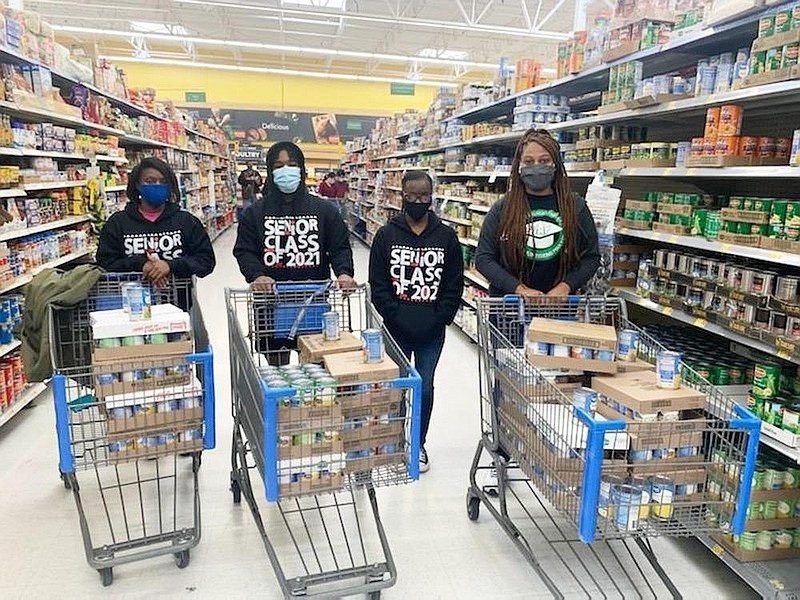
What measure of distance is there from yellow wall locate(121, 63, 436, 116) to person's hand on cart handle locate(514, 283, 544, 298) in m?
20.4

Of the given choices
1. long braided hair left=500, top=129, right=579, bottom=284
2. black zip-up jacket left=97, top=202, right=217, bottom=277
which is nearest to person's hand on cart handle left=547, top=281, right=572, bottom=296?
long braided hair left=500, top=129, right=579, bottom=284

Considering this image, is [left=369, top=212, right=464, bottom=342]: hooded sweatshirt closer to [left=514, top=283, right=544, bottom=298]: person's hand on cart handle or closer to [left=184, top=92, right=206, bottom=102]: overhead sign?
[left=514, top=283, right=544, bottom=298]: person's hand on cart handle

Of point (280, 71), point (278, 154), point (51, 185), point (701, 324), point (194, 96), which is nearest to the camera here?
point (701, 324)

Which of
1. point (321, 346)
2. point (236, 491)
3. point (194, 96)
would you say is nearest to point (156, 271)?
point (321, 346)

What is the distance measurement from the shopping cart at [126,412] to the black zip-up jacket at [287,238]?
51 cm

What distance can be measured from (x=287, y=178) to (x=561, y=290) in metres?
1.45

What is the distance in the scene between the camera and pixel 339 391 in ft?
6.84

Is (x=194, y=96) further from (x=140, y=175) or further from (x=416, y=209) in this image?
(x=416, y=209)

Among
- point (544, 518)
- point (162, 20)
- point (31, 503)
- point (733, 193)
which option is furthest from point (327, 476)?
point (162, 20)

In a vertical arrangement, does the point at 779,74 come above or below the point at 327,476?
above

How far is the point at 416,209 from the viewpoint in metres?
3.11

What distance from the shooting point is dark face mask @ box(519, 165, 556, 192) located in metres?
2.80

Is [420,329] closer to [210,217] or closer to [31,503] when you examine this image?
[31,503]

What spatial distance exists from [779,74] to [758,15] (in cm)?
35
